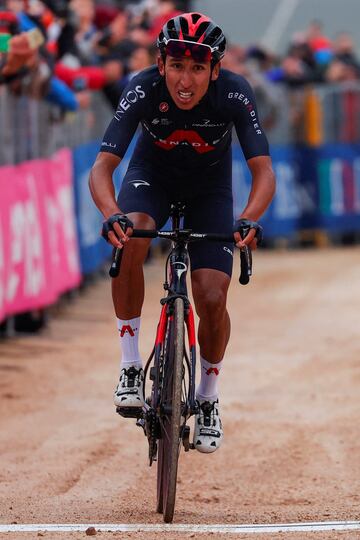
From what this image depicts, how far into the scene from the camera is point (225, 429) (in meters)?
8.73

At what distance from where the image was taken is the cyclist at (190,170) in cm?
627

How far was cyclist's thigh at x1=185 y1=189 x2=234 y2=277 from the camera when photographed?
6468mm

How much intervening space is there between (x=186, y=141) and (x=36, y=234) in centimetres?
592

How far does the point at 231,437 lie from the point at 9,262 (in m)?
3.49

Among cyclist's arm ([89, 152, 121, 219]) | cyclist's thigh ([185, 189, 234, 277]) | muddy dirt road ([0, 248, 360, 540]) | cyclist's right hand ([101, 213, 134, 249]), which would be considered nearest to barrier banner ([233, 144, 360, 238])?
muddy dirt road ([0, 248, 360, 540])

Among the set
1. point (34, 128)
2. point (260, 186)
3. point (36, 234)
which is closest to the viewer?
point (260, 186)

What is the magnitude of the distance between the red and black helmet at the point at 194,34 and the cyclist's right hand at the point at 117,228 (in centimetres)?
88

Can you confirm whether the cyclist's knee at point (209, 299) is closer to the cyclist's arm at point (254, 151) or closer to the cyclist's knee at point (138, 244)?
the cyclist's knee at point (138, 244)

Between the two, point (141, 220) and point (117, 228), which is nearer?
point (117, 228)

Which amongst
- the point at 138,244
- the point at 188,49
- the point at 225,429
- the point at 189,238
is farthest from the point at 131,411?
the point at 225,429

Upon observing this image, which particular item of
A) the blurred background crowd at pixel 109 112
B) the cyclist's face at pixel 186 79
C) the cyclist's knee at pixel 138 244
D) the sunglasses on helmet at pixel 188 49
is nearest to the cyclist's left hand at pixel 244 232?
the cyclist's knee at pixel 138 244

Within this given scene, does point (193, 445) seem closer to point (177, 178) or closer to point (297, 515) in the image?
point (297, 515)

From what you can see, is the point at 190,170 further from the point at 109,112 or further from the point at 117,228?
the point at 109,112

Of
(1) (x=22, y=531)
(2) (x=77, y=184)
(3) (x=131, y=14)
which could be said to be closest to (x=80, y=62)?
(2) (x=77, y=184)
